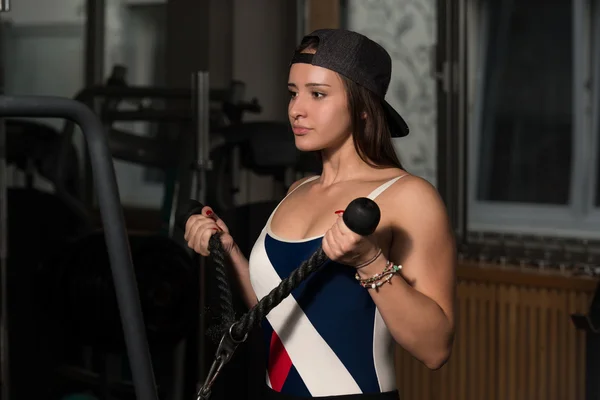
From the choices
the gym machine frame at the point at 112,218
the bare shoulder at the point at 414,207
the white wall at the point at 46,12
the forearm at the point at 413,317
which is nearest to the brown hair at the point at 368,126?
the bare shoulder at the point at 414,207

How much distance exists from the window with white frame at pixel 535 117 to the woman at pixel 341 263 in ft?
5.80

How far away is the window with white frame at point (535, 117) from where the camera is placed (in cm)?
282

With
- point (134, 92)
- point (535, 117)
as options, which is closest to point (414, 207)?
point (134, 92)

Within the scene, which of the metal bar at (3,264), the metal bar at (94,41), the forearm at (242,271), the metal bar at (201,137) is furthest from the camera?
the metal bar at (201,137)

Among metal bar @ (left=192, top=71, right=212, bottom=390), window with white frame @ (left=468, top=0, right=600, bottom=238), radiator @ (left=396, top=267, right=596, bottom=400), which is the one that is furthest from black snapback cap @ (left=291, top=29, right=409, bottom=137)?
window with white frame @ (left=468, top=0, right=600, bottom=238)

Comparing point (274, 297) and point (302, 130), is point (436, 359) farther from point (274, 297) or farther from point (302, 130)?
point (302, 130)

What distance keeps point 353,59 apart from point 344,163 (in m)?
0.17

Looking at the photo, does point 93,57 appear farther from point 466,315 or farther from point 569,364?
point 569,364

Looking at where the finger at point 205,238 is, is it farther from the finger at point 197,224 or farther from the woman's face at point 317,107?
the woman's face at point 317,107

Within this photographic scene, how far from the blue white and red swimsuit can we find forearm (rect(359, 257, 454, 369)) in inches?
3.4

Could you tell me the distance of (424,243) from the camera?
3.71 ft

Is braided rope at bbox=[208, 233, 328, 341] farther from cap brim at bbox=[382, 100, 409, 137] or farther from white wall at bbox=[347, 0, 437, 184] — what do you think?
white wall at bbox=[347, 0, 437, 184]

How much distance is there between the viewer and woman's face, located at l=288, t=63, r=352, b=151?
1177mm

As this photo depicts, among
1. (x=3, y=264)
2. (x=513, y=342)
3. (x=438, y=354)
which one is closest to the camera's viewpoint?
(x=438, y=354)
